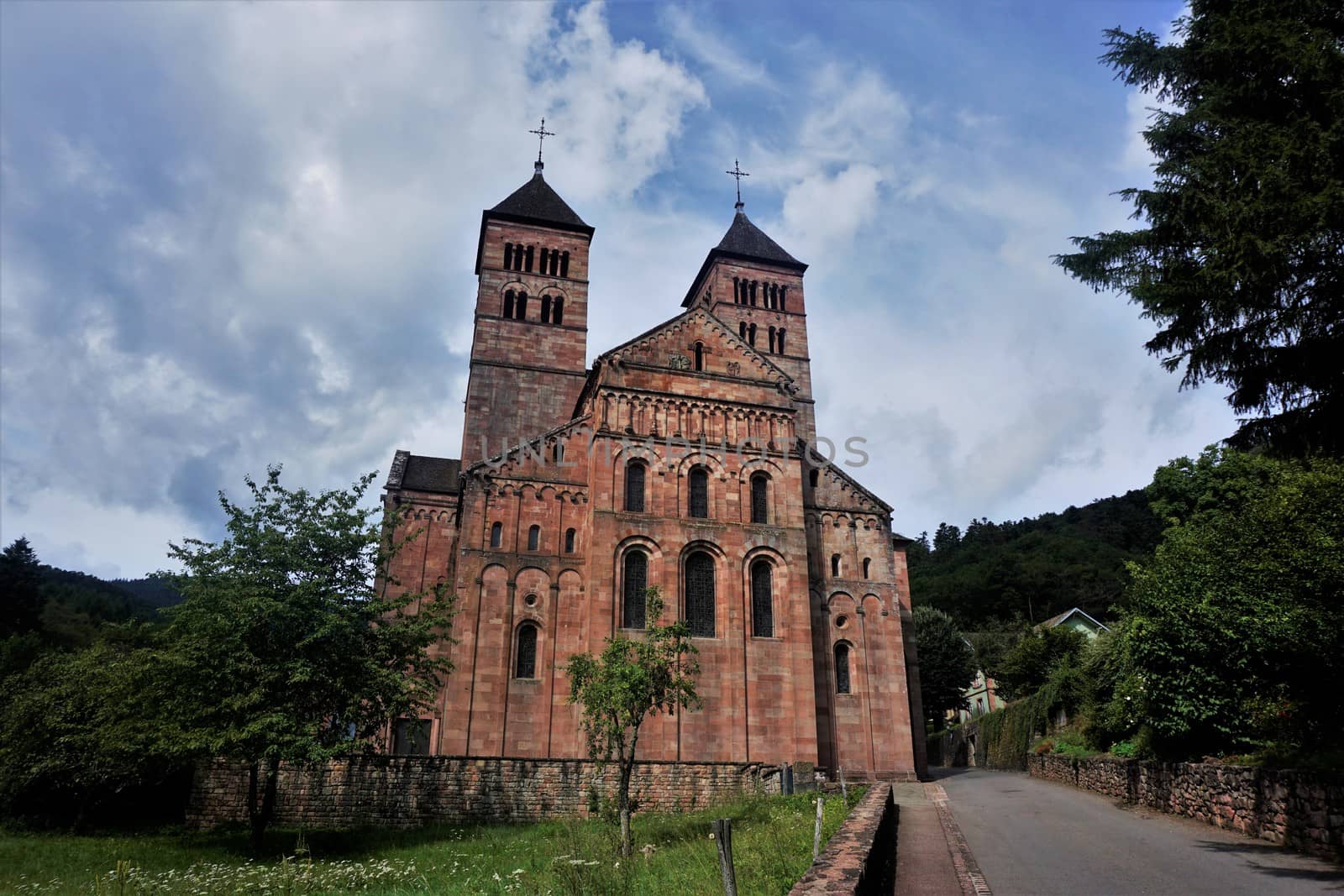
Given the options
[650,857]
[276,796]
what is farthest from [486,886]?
[276,796]

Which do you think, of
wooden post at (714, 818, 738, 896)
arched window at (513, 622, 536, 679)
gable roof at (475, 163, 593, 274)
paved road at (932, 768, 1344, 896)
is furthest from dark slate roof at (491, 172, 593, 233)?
wooden post at (714, 818, 738, 896)

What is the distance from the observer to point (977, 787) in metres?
29.8

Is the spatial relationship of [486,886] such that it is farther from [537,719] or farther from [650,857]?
[537,719]

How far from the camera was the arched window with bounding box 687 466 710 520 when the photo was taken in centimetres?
3219

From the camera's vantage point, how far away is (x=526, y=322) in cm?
4638

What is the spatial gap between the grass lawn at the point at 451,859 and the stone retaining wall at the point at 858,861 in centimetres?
71

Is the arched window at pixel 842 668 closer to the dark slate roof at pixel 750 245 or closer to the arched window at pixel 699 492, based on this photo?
the arched window at pixel 699 492

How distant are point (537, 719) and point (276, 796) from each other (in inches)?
340

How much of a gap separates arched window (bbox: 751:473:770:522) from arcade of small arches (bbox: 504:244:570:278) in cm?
2155

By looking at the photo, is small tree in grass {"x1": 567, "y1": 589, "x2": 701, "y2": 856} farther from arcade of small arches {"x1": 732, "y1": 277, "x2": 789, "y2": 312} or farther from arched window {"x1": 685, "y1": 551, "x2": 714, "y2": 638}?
arcade of small arches {"x1": 732, "y1": 277, "x2": 789, "y2": 312}

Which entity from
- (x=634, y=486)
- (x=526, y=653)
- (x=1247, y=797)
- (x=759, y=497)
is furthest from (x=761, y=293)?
(x=1247, y=797)

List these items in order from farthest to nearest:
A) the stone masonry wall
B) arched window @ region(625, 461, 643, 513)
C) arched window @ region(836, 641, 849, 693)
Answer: arched window @ region(836, 641, 849, 693)
arched window @ region(625, 461, 643, 513)
the stone masonry wall

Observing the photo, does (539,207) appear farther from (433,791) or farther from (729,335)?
(433,791)

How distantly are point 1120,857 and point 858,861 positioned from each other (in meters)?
8.50
